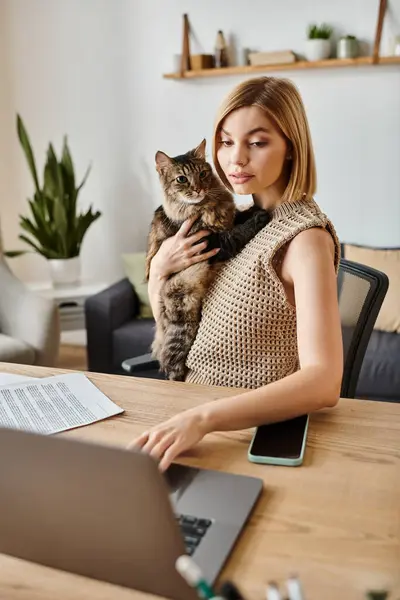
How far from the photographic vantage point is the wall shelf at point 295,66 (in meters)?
3.08

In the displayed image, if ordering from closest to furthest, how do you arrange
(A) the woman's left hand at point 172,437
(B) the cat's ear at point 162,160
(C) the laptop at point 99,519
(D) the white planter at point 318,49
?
(C) the laptop at point 99,519
(A) the woman's left hand at point 172,437
(B) the cat's ear at point 162,160
(D) the white planter at point 318,49

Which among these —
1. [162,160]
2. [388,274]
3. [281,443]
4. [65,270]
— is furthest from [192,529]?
[65,270]

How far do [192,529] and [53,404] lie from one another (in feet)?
1.61

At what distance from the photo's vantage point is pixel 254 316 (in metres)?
1.33

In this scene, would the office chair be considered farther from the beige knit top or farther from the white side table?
the white side table

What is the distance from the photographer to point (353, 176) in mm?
3359

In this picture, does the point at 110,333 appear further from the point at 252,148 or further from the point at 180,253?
the point at 252,148

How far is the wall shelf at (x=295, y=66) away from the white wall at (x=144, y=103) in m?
0.08

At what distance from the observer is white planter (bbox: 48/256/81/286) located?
3562 mm

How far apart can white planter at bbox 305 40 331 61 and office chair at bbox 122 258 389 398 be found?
1.81 metres

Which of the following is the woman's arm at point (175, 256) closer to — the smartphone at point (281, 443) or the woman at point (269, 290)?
the woman at point (269, 290)

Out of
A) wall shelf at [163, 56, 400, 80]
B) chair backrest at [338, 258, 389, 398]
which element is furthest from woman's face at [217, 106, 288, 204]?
wall shelf at [163, 56, 400, 80]

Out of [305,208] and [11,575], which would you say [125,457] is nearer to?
[11,575]

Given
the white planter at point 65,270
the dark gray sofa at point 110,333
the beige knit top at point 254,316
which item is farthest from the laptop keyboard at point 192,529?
the white planter at point 65,270
